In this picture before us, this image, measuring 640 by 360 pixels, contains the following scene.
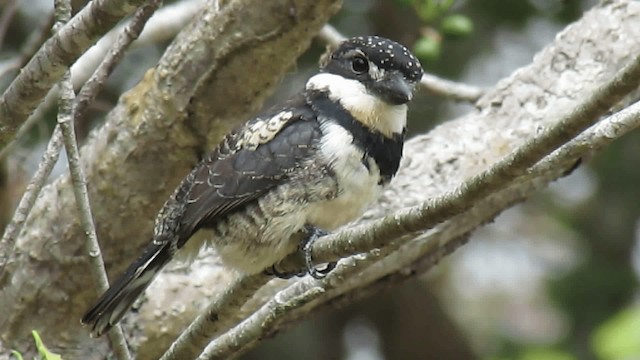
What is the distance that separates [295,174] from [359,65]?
0.40 m

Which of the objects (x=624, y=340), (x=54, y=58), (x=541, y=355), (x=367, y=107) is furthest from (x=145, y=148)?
(x=541, y=355)

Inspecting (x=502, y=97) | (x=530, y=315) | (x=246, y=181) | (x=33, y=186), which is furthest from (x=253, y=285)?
(x=530, y=315)

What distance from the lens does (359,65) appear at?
371cm

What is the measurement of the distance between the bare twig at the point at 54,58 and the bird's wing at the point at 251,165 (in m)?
0.74

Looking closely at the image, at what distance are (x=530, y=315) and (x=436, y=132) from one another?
3.29 m

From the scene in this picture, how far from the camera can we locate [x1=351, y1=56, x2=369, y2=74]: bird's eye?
3689 millimetres

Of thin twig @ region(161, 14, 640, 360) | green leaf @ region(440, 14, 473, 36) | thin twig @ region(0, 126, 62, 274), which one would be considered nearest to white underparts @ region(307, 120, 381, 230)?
thin twig @ region(161, 14, 640, 360)

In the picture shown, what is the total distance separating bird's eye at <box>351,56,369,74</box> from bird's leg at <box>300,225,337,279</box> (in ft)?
1.65

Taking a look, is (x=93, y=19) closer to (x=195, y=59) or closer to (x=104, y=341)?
(x=195, y=59)

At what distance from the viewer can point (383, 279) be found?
4.34 meters

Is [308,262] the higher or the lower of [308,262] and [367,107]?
the lower

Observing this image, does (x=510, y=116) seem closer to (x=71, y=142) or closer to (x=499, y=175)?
(x=71, y=142)

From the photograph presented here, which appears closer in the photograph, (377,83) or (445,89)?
(377,83)

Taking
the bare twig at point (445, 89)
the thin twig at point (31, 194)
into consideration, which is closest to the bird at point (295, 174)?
the thin twig at point (31, 194)
